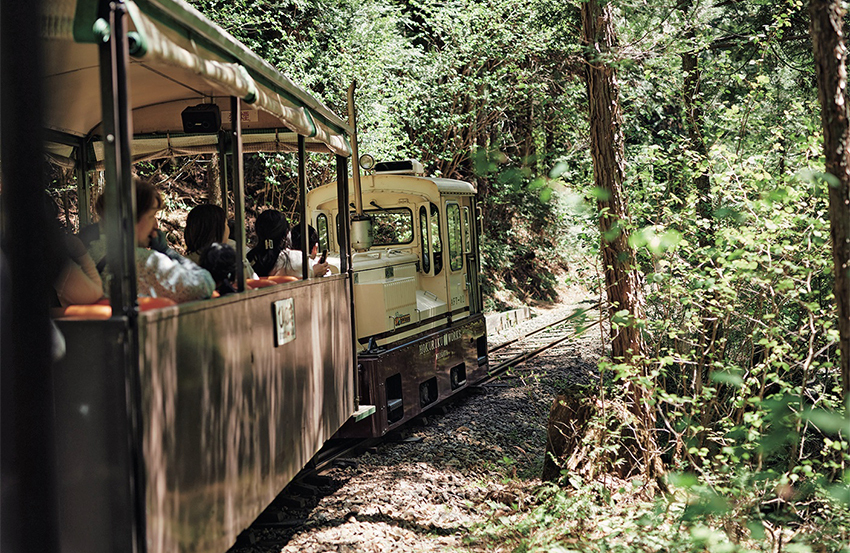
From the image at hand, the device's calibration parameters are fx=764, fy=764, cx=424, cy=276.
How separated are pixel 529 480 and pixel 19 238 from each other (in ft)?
18.2

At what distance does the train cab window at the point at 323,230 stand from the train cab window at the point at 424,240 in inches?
46.9

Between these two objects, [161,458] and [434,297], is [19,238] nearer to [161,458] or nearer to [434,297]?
[161,458]

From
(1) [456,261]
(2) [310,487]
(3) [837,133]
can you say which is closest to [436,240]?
(1) [456,261]

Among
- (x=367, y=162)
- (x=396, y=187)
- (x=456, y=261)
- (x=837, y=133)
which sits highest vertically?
(x=367, y=162)

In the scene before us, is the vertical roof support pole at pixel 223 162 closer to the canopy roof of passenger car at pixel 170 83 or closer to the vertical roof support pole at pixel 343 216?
the canopy roof of passenger car at pixel 170 83

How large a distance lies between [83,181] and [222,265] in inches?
93.2

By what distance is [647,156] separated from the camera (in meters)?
6.41

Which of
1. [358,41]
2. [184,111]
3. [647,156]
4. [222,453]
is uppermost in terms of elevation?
[358,41]

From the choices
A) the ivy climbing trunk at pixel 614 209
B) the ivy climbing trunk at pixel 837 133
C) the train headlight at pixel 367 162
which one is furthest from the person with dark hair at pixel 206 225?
the train headlight at pixel 367 162

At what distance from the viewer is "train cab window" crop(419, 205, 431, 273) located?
9641 millimetres

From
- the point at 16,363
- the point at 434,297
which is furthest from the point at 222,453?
the point at 434,297

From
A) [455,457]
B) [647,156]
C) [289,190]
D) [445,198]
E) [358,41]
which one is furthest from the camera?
[289,190]

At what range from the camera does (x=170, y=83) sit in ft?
16.2

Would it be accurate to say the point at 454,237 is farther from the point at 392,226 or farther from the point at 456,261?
the point at 392,226
